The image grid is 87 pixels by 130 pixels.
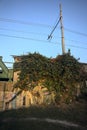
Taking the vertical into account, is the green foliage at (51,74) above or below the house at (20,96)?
above

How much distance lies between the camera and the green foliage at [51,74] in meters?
19.3

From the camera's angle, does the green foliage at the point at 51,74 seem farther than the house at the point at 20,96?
Yes

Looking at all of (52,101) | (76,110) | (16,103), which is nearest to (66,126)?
(76,110)

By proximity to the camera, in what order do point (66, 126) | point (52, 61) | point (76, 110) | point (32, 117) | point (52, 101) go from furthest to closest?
1. point (52, 61)
2. point (52, 101)
3. point (76, 110)
4. point (32, 117)
5. point (66, 126)

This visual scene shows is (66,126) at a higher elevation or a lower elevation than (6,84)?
lower

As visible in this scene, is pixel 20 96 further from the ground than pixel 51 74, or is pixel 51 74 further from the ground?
pixel 51 74

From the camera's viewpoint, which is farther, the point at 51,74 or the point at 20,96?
the point at 51,74

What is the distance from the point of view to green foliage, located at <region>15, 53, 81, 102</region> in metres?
19.3

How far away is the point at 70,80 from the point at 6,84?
7013 millimetres

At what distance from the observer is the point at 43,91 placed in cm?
1936

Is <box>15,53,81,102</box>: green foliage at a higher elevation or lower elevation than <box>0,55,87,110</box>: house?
higher

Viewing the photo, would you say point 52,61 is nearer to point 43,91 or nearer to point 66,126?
point 43,91

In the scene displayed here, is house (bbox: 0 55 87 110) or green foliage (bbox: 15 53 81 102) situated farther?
green foliage (bbox: 15 53 81 102)

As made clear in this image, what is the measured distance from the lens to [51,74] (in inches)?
773
